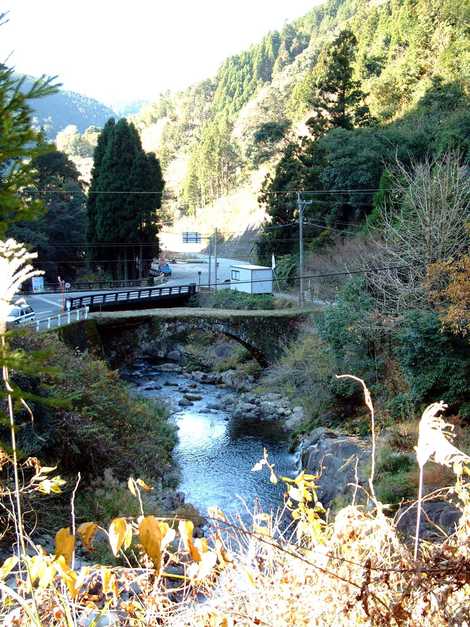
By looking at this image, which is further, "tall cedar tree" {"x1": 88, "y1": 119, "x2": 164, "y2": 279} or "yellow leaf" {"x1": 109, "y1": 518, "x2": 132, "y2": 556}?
"tall cedar tree" {"x1": 88, "y1": 119, "x2": 164, "y2": 279}

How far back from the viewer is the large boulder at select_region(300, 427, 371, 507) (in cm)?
1377

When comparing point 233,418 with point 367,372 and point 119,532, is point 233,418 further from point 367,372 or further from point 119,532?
point 119,532

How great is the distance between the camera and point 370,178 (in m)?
30.7

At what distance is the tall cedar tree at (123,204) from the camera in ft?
114

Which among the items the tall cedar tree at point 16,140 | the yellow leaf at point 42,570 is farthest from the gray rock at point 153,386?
the yellow leaf at point 42,570

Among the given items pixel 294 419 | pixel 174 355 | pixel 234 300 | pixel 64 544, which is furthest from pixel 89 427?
pixel 234 300

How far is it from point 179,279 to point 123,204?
936 cm

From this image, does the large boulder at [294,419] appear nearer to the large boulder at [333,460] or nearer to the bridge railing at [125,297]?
the large boulder at [333,460]

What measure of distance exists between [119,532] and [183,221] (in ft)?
249

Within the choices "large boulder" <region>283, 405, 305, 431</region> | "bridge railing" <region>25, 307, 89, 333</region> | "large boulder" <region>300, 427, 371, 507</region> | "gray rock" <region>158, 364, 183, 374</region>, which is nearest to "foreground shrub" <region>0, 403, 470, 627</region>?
"large boulder" <region>300, 427, 371, 507</region>

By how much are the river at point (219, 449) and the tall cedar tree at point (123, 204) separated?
1120 centimetres

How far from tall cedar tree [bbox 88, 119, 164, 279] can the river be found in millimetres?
11196

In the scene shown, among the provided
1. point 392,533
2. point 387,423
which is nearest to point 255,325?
point 387,423

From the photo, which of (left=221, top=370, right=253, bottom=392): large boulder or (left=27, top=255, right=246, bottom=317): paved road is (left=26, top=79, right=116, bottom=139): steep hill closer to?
(left=27, top=255, right=246, bottom=317): paved road
